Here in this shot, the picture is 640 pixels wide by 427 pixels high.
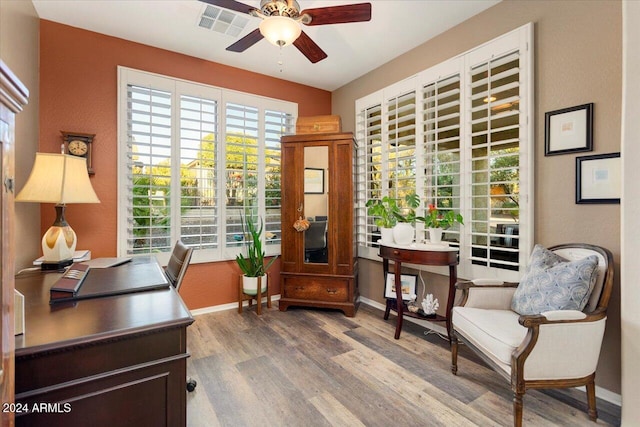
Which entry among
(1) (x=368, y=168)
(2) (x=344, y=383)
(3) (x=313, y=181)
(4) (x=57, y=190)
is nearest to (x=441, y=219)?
(1) (x=368, y=168)

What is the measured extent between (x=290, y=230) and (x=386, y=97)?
6.20 feet

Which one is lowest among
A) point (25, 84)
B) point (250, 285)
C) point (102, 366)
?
point (250, 285)

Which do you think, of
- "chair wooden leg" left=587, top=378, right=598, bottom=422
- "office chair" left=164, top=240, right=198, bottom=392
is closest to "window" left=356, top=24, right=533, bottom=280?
"chair wooden leg" left=587, top=378, right=598, bottom=422

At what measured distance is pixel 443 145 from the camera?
289 centimetres

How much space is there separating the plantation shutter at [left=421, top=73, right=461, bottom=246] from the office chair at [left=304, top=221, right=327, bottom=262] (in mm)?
1106

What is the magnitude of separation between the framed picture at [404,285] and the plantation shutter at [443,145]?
535mm

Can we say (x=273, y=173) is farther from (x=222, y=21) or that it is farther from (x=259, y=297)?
(x=222, y=21)

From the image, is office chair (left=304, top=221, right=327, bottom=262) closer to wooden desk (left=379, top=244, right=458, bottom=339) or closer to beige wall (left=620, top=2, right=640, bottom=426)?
wooden desk (left=379, top=244, right=458, bottom=339)

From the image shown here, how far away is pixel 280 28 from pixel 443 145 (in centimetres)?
182

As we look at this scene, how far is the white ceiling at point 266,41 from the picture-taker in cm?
249

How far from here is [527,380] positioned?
1.60 m

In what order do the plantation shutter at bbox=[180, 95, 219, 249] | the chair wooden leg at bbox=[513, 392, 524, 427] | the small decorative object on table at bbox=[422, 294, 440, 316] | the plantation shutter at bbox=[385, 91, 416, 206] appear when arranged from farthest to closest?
the plantation shutter at bbox=[180, 95, 219, 249] < the plantation shutter at bbox=[385, 91, 416, 206] < the small decorative object on table at bbox=[422, 294, 440, 316] < the chair wooden leg at bbox=[513, 392, 524, 427]

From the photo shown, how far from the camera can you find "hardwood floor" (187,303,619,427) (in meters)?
1.75

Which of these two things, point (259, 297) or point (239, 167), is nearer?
point (259, 297)
